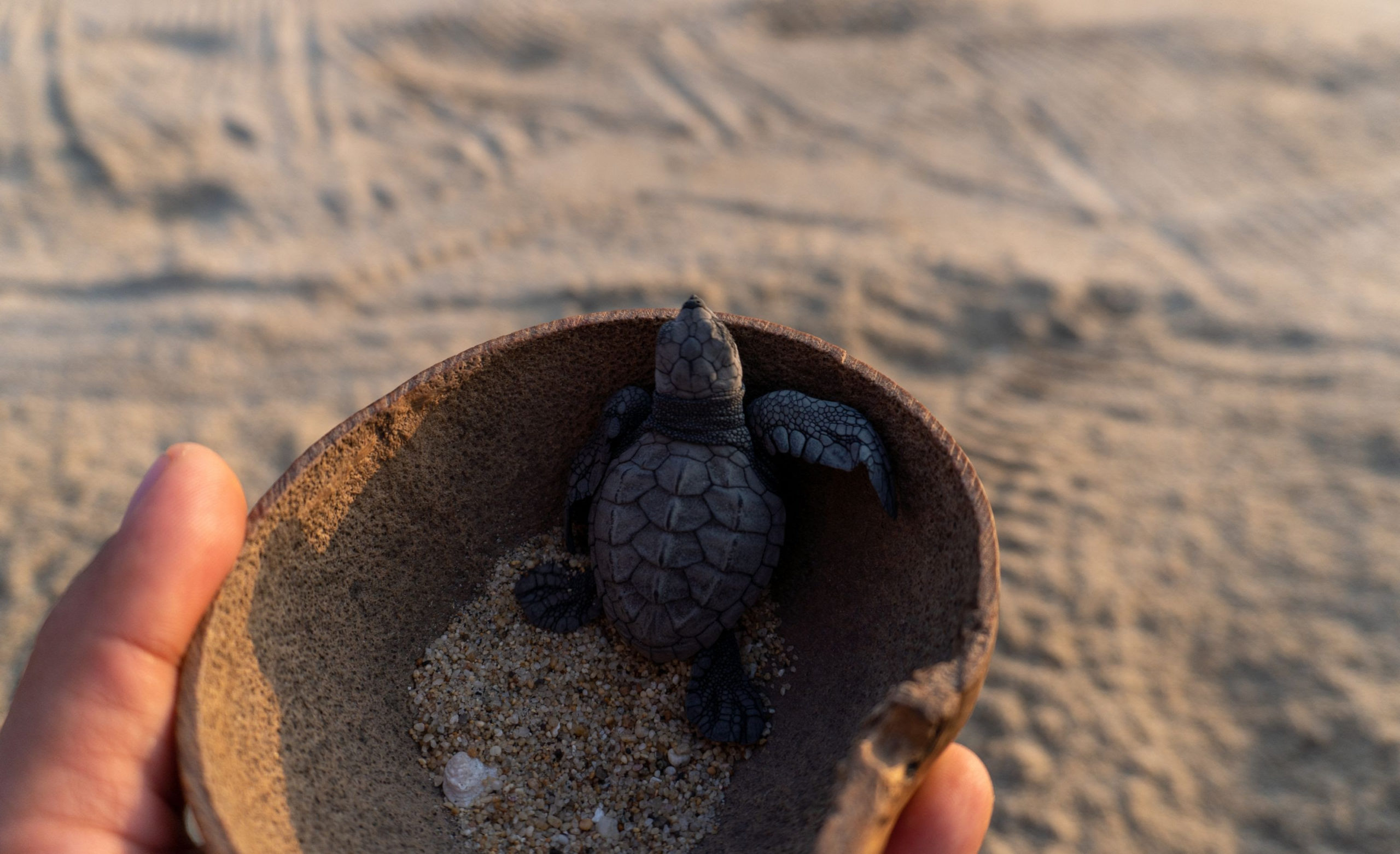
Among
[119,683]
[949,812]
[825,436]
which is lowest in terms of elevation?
[949,812]

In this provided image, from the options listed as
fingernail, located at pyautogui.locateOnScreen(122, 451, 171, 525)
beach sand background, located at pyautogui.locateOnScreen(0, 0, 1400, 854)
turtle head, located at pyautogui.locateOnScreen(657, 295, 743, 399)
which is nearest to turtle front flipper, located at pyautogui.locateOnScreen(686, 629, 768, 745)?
turtle head, located at pyautogui.locateOnScreen(657, 295, 743, 399)

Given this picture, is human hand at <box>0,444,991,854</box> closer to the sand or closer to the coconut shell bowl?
the coconut shell bowl

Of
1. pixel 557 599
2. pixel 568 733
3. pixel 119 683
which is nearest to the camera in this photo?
pixel 119 683

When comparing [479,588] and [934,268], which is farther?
[934,268]

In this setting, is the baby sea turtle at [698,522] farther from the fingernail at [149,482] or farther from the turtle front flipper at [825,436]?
the fingernail at [149,482]

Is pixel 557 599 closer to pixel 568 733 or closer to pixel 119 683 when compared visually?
pixel 568 733

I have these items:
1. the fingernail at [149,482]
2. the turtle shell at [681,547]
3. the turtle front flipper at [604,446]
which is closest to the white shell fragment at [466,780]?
the turtle shell at [681,547]

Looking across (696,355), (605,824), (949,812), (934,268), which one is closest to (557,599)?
(605,824)
